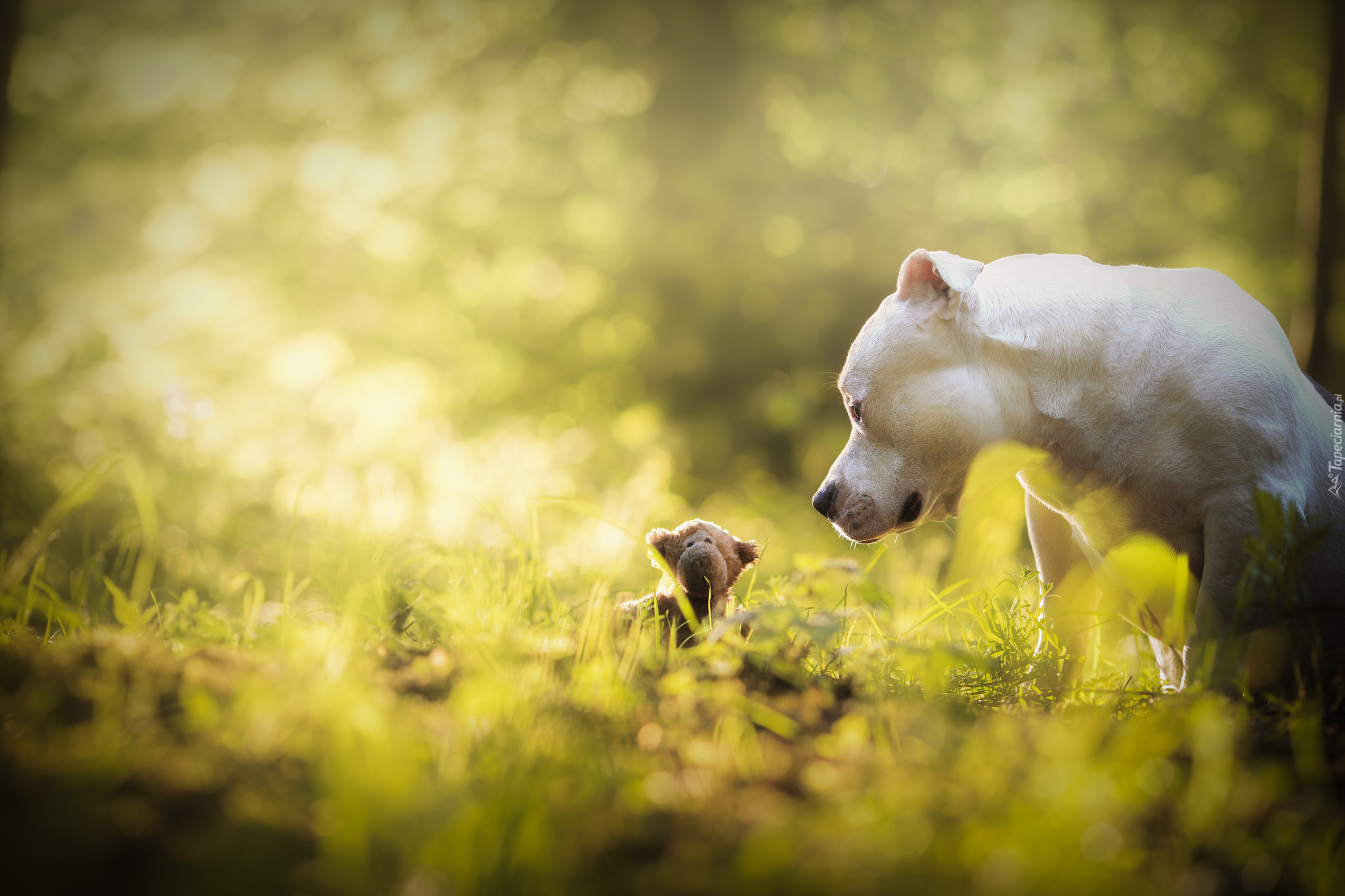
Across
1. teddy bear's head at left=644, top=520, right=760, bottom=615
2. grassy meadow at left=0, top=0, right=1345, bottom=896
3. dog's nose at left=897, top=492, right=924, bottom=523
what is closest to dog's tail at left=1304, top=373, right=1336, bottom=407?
grassy meadow at left=0, top=0, right=1345, bottom=896

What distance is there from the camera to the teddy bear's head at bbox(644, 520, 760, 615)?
2.28m

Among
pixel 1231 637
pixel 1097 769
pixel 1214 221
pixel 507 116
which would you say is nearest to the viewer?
pixel 1097 769

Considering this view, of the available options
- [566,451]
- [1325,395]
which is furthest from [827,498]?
[566,451]

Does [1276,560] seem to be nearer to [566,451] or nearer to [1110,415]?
[1110,415]

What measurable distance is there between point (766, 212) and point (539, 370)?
335 cm

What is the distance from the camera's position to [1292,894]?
41.8 inches

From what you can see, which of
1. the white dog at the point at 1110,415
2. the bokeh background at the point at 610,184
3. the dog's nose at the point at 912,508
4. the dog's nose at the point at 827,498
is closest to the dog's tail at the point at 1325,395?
the white dog at the point at 1110,415

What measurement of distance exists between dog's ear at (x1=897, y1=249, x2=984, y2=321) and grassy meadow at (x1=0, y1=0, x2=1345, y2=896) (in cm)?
52

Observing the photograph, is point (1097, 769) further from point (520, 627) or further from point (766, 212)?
point (766, 212)

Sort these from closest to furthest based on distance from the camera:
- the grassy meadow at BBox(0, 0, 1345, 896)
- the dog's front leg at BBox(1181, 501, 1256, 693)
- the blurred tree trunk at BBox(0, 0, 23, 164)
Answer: the grassy meadow at BBox(0, 0, 1345, 896), the dog's front leg at BBox(1181, 501, 1256, 693), the blurred tree trunk at BBox(0, 0, 23, 164)

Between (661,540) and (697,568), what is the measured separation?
0.24m

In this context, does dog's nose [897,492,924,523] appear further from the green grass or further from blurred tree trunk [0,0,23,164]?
blurred tree trunk [0,0,23,164]

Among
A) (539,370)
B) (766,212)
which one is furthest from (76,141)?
(766,212)

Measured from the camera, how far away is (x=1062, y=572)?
2885 millimetres
